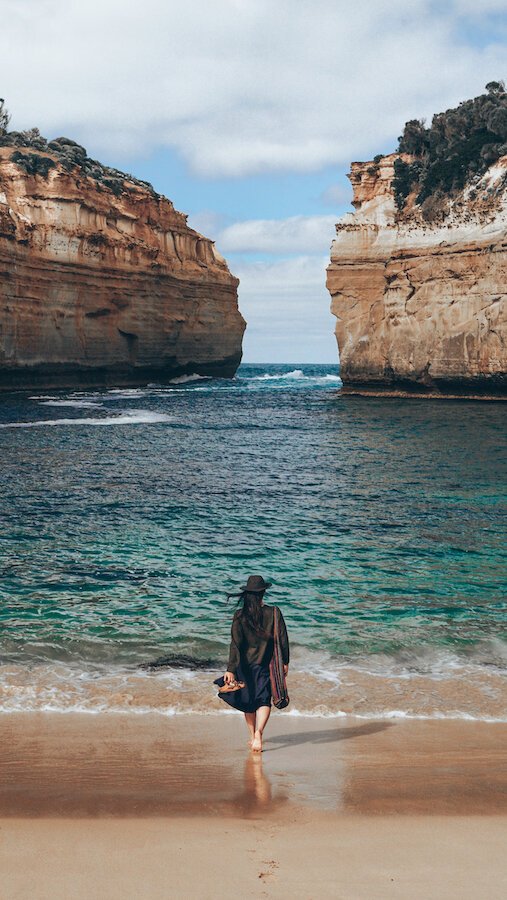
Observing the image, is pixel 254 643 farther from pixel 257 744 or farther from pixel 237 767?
pixel 237 767

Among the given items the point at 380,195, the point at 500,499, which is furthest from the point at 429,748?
the point at 380,195

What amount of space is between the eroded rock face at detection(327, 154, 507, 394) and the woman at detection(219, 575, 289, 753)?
36.7 m

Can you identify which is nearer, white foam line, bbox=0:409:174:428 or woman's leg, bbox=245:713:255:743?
woman's leg, bbox=245:713:255:743

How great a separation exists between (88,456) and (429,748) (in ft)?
66.8

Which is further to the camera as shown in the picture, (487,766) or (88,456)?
(88,456)

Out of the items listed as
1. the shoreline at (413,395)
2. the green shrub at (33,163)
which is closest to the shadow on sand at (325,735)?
the shoreline at (413,395)

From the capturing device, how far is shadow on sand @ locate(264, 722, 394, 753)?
7078mm

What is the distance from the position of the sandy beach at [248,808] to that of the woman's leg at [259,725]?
0.38 feet

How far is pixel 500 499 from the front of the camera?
60.6ft

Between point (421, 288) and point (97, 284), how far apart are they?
23981 mm

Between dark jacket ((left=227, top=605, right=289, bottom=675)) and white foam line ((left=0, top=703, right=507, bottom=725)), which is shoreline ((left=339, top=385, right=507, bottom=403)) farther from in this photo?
dark jacket ((left=227, top=605, right=289, bottom=675))

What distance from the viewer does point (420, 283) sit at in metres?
46.7

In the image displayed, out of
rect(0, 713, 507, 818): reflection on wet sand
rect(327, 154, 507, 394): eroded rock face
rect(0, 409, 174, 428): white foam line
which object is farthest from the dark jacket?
rect(327, 154, 507, 394): eroded rock face

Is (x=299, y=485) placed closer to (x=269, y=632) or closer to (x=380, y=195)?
(x=269, y=632)
